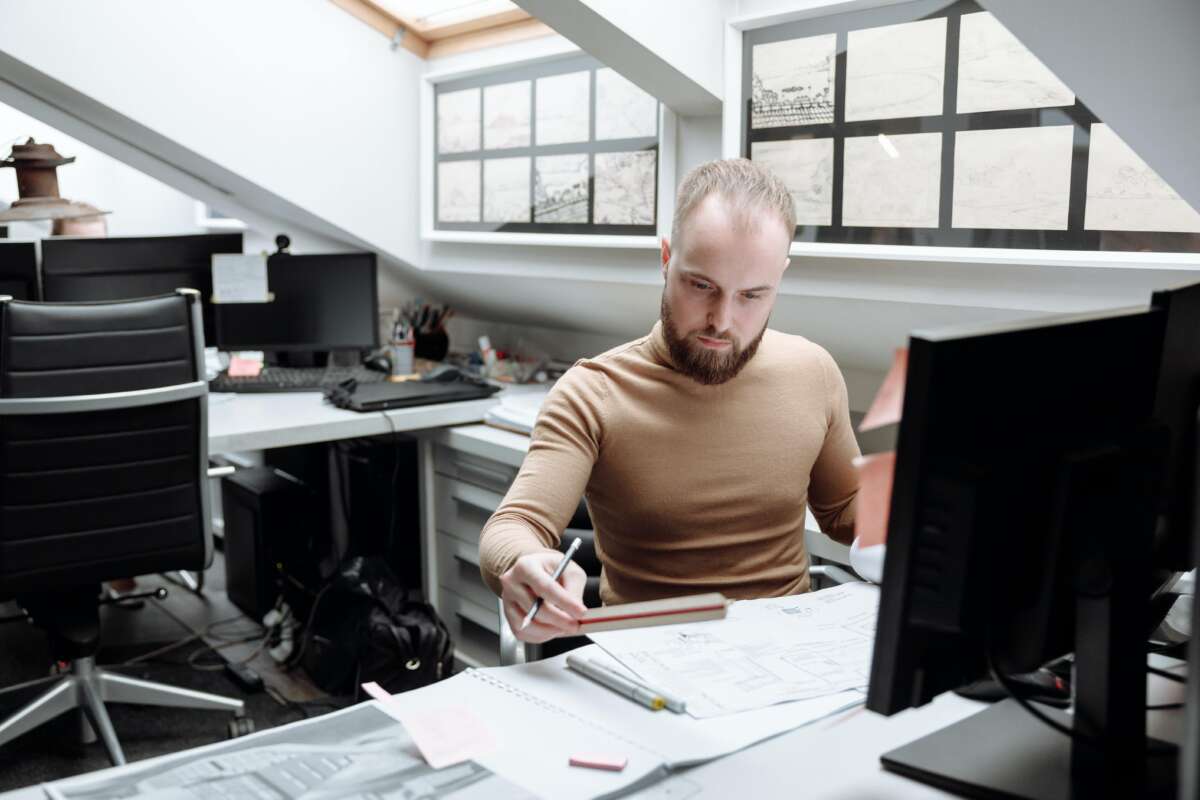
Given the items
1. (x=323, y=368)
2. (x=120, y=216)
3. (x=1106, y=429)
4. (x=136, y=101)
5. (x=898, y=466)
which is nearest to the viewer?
(x=898, y=466)

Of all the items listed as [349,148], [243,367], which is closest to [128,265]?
[243,367]

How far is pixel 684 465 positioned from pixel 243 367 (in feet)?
6.73

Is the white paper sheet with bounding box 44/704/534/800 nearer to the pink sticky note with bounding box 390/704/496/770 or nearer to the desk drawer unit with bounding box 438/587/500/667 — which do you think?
the pink sticky note with bounding box 390/704/496/770

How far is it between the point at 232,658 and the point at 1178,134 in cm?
270

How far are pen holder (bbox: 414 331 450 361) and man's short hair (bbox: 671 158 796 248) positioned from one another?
2.06 meters

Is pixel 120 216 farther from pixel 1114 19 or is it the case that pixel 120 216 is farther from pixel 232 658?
pixel 1114 19

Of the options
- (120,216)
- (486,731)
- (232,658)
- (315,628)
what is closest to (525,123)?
(315,628)

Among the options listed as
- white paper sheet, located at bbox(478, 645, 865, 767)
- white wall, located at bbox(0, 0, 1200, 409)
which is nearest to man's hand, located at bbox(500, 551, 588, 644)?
white paper sheet, located at bbox(478, 645, 865, 767)

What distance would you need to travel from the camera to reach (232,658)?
10.2 feet

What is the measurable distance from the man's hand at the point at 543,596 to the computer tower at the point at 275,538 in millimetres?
2056

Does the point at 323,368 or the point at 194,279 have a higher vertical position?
the point at 194,279

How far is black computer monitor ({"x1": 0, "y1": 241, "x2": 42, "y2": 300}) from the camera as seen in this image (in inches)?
118

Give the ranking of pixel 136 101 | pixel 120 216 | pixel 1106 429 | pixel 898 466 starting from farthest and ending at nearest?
pixel 120 216
pixel 136 101
pixel 1106 429
pixel 898 466

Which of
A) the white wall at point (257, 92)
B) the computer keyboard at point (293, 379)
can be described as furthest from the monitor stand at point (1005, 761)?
the white wall at point (257, 92)
